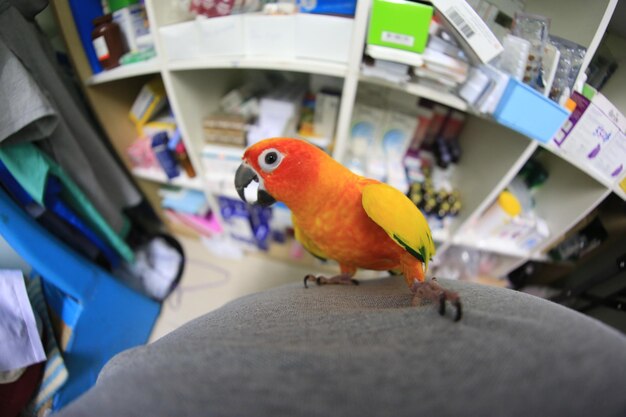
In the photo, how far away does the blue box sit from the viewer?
1.61 feet

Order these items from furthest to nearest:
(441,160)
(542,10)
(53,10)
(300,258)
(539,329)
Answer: (300,258)
(441,160)
(53,10)
(542,10)
(539,329)

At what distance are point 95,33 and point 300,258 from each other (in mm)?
1061

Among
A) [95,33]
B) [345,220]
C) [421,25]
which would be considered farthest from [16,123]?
[421,25]

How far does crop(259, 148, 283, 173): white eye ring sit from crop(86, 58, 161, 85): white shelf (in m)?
0.51

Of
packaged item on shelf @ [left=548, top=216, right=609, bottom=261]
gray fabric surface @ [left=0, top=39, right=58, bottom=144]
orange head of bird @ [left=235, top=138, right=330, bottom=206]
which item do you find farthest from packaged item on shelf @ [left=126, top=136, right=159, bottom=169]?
packaged item on shelf @ [left=548, top=216, right=609, bottom=261]

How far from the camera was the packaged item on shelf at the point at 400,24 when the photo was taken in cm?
47

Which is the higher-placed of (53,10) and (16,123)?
(53,10)

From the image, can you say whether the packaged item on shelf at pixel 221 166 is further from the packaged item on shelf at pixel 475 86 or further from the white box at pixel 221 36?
the packaged item on shelf at pixel 475 86

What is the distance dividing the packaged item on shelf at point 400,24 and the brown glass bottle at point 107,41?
0.74m

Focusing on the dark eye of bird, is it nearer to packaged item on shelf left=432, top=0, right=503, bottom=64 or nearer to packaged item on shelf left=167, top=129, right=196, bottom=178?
packaged item on shelf left=432, top=0, right=503, bottom=64

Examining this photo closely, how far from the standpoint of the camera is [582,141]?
1.82 ft

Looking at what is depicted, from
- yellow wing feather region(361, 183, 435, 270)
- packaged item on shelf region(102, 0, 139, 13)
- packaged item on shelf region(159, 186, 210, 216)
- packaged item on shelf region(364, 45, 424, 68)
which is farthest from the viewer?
packaged item on shelf region(159, 186, 210, 216)

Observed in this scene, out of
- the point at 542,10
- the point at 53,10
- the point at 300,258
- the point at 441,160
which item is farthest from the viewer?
the point at 300,258

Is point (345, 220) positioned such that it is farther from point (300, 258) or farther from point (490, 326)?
point (300, 258)
